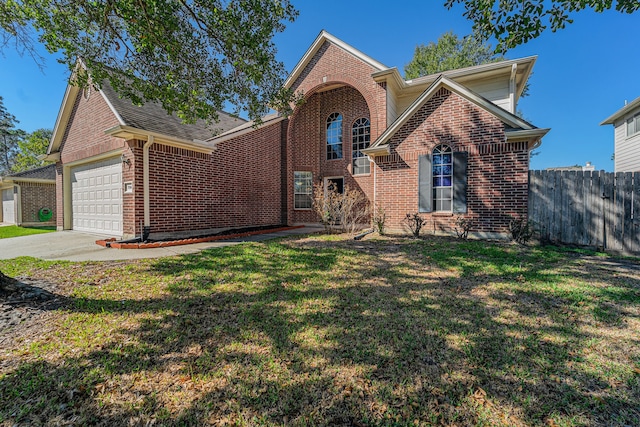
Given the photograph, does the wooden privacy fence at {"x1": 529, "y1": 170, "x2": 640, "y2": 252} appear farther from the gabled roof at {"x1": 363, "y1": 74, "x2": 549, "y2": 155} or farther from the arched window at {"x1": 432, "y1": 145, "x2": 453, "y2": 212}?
the arched window at {"x1": 432, "y1": 145, "x2": 453, "y2": 212}

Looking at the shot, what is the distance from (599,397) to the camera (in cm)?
197

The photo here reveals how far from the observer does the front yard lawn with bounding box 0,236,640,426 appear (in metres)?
1.88

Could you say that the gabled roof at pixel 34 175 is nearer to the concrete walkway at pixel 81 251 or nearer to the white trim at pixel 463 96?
the concrete walkway at pixel 81 251

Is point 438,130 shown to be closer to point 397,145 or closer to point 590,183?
point 397,145

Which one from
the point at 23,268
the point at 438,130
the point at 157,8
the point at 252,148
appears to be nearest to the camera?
the point at 23,268

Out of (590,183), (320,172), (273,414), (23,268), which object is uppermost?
(320,172)

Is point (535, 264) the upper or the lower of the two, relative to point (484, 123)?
lower

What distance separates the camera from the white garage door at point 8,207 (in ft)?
57.1

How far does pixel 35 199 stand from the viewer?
16.8 metres

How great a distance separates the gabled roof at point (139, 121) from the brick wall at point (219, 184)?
1.92 feet

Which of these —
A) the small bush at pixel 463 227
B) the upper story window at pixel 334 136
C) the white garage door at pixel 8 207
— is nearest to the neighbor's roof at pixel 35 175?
the white garage door at pixel 8 207

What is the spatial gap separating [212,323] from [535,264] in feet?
19.8

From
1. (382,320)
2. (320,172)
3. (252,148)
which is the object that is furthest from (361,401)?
(320,172)

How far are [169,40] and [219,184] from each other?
4.95m
